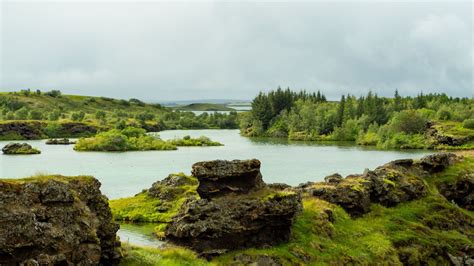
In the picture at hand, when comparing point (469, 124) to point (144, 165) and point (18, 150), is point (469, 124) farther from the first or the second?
point (18, 150)

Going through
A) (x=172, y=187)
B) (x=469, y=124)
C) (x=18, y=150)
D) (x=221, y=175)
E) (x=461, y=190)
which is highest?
(x=469, y=124)

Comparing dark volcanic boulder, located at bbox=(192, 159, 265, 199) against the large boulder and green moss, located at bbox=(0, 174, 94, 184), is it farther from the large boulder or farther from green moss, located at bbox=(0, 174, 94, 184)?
green moss, located at bbox=(0, 174, 94, 184)

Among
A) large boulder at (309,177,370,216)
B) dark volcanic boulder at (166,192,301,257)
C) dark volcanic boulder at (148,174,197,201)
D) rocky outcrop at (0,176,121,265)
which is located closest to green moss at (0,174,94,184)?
rocky outcrop at (0,176,121,265)

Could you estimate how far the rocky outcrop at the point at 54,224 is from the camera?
22.8 meters

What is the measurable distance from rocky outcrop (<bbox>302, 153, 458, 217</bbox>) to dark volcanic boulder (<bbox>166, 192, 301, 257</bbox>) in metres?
9.40

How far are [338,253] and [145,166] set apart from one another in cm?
8189

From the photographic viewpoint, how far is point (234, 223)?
3559 centimetres

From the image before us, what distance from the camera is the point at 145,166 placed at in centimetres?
11406

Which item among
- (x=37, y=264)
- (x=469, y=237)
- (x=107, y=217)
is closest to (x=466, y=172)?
(x=469, y=237)

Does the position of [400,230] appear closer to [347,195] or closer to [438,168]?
[347,195]

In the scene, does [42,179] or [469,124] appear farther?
[469,124]

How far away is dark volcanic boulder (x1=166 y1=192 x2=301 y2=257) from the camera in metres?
35.5

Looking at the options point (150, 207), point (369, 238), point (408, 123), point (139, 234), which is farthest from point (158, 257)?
point (408, 123)

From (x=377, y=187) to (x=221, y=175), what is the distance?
61.6 feet
